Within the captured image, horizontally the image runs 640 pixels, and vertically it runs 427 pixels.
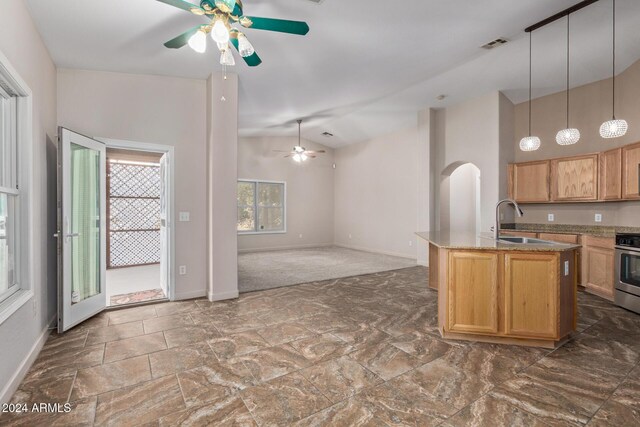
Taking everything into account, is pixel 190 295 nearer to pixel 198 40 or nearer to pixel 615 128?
pixel 198 40

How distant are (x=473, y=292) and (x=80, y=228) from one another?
4.08 metres

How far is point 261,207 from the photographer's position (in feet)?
29.6

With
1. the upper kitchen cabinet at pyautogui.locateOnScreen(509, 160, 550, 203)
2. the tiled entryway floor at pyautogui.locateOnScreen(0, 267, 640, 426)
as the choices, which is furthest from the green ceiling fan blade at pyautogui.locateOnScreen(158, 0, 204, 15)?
the upper kitchen cabinet at pyautogui.locateOnScreen(509, 160, 550, 203)

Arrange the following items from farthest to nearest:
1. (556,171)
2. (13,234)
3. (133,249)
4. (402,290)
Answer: (133,249) → (556,171) → (402,290) → (13,234)

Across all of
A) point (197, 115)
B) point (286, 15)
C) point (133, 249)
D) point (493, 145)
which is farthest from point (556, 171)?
point (133, 249)

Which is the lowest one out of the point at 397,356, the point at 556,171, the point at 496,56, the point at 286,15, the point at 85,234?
the point at 397,356

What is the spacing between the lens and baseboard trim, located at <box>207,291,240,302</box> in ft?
13.2

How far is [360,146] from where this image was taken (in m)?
9.13

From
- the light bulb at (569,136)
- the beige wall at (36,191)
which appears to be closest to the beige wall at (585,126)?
Answer: the light bulb at (569,136)

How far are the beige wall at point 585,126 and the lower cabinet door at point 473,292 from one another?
3182 millimetres

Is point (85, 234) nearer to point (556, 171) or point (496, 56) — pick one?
point (496, 56)

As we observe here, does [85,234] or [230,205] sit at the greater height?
[230,205]

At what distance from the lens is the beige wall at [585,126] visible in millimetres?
4273

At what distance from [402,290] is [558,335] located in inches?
82.0
